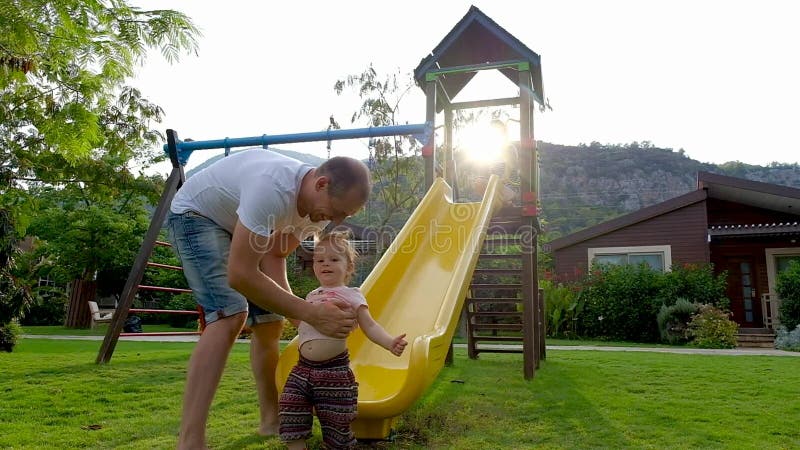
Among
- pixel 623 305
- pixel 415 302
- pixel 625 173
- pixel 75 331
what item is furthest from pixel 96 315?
pixel 625 173

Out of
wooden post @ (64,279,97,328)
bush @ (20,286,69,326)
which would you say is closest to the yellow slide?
wooden post @ (64,279,97,328)

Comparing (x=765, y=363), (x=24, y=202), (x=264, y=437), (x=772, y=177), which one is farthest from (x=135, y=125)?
(x=772, y=177)

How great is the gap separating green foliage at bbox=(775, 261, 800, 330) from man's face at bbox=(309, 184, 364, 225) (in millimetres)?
12499

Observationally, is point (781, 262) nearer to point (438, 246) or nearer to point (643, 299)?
point (643, 299)

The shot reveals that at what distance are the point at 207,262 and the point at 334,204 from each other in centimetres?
70

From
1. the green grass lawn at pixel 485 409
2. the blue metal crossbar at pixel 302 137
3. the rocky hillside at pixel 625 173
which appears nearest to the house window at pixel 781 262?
the green grass lawn at pixel 485 409

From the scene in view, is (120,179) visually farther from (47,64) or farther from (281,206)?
(281,206)

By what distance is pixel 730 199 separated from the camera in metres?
15.2

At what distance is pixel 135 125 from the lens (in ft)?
36.4

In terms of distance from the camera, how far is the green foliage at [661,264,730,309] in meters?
12.5

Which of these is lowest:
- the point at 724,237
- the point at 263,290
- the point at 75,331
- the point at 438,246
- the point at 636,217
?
the point at 75,331

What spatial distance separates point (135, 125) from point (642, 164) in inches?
2238

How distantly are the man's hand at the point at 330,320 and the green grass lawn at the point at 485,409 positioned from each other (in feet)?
2.60

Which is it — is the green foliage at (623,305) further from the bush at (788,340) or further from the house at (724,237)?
the bush at (788,340)
